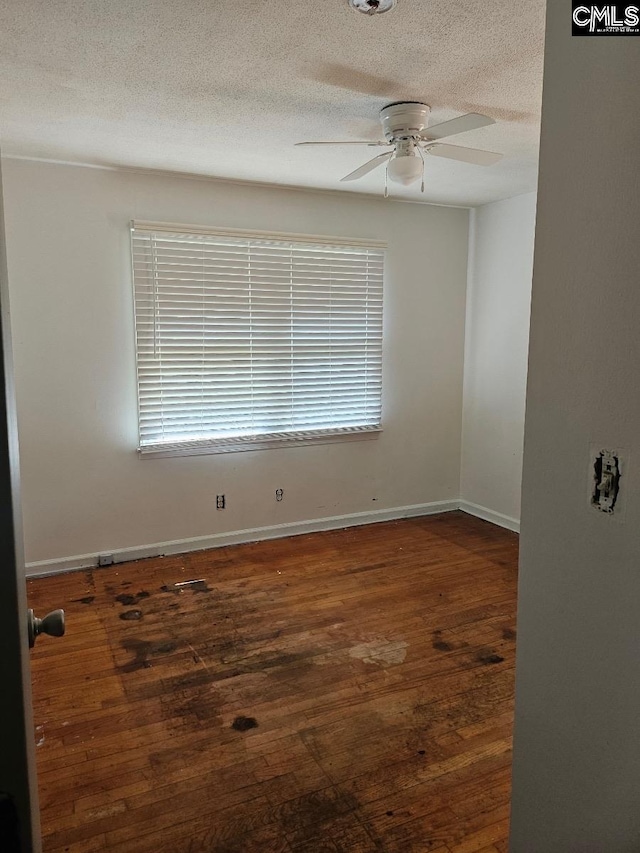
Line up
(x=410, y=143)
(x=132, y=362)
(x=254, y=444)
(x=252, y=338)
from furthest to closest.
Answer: (x=254, y=444), (x=252, y=338), (x=132, y=362), (x=410, y=143)

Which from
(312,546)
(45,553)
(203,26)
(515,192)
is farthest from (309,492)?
(203,26)

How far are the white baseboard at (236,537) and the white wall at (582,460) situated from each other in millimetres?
3257

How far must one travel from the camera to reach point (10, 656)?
0.87 meters

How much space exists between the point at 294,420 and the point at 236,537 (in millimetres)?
997

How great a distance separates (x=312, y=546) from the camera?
4.32 m

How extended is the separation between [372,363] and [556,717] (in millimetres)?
3714

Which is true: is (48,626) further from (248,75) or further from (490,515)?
(490,515)

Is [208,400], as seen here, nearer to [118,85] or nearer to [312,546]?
[312,546]

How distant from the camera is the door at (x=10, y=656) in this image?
2.78ft

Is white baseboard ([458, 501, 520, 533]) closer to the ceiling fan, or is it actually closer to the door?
the ceiling fan

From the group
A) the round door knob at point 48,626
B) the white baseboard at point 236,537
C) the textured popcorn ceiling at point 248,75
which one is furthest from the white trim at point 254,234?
the round door knob at point 48,626

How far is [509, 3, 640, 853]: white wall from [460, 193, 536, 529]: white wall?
137 inches

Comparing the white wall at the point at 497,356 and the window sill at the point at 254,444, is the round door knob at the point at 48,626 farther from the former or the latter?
the white wall at the point at 497,356

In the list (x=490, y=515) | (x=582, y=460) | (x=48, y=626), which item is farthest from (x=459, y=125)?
(x=490, y=515)
